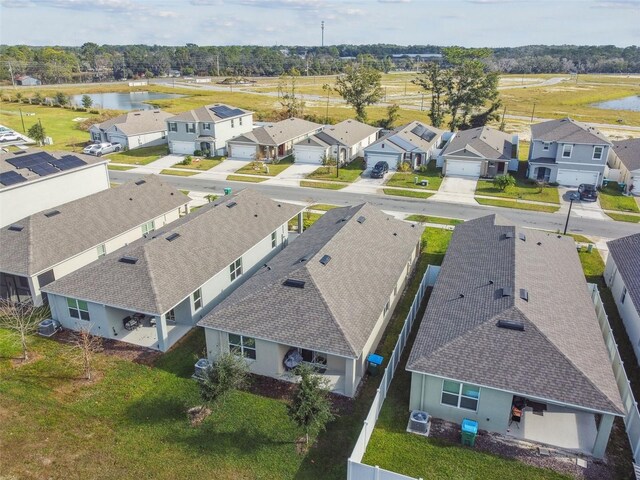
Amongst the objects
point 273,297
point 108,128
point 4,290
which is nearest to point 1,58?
point 108,128

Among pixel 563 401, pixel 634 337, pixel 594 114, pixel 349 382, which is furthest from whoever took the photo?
→ pixel 594 114

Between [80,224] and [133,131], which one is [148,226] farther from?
[133,131]

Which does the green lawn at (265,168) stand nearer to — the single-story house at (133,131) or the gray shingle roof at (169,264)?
the single-story house at (133,131)

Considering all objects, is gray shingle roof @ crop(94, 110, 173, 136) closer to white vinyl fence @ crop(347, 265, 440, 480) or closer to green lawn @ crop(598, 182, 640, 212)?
white vinyl fence @ crop(347, 265, 440, 480)

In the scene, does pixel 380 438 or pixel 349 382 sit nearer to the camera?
pixel 380 438

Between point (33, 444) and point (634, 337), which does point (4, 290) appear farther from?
point (634, 337)

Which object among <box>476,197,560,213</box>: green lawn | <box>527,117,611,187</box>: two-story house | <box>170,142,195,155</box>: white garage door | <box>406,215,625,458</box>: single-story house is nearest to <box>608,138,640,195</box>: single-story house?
<box>527,117,611,187</box>: two-story house

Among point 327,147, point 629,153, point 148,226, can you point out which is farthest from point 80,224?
point 629,153
